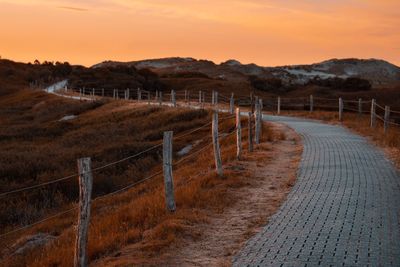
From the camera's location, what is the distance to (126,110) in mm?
45250

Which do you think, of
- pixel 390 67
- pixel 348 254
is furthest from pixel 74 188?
pixel 390 67

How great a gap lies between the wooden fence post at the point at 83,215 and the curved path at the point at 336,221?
227cm

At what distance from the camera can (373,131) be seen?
24969mm

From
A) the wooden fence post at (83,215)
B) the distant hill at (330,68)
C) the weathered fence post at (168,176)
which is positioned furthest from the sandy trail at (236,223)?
the distant hill at (330,68)

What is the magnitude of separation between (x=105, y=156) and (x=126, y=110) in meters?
19.3

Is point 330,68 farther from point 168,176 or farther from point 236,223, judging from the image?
point 236,223

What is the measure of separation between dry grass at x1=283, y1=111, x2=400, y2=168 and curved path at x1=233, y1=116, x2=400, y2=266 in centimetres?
254

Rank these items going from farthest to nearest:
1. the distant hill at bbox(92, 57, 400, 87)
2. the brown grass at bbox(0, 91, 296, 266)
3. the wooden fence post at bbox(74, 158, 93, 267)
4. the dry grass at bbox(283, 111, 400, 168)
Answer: the distant hill at bbox(92, 57, 400, 87), the dry grass at bbox(283, 111, 400, 168), the brown grass at bbox(0, 91, 296, 266), the wooden fence post at bbox(74, 158, 93, 267)

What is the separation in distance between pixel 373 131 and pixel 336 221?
16499 mm

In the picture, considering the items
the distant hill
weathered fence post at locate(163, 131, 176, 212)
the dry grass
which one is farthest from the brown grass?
the distant hill

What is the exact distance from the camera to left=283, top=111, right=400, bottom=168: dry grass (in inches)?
744

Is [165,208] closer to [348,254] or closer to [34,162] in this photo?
[348,254]

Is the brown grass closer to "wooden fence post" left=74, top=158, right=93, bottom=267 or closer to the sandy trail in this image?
the sandy trail

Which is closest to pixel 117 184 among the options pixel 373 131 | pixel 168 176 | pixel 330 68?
pixel 168 176
